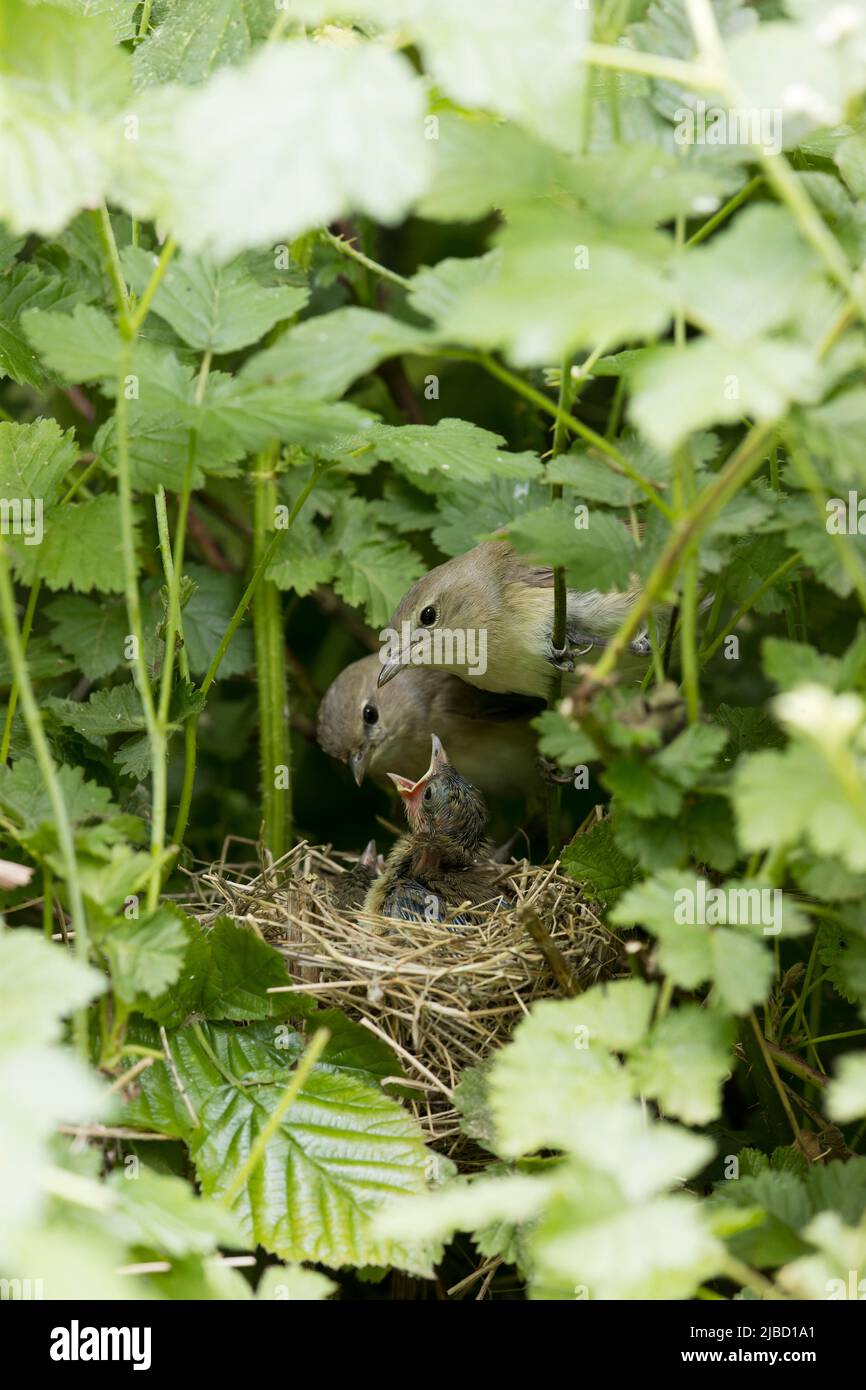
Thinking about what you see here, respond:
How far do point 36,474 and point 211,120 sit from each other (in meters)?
1.19

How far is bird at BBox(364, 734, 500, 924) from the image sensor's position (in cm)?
333

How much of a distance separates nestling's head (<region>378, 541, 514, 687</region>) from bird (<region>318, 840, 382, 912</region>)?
490 millimetres

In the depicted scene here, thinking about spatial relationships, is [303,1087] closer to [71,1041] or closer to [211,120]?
[71,1041]

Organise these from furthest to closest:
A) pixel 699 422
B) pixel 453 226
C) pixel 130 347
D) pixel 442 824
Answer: pixel 453 226, pixel 442 824, pixel 130 347, pixel 699 422

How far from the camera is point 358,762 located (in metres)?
3.84

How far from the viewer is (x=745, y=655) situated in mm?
3572

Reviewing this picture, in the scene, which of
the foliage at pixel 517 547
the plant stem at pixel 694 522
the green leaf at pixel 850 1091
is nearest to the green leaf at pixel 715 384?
the foliage at pixel 517 547

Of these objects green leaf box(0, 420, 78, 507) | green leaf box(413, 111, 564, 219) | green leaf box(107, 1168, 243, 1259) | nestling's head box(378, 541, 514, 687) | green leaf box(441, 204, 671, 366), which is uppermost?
nestling's head box(378, 541, 514, 687)

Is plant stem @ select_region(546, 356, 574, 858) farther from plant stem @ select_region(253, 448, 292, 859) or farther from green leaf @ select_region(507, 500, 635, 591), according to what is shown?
plant stem @ select_region(253, 448, 292, 859)

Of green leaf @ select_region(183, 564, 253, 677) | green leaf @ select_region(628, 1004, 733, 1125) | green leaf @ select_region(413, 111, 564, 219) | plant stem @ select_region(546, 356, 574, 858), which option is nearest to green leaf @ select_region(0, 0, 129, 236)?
green leaf @ select_region(413, 111, 564, 219)

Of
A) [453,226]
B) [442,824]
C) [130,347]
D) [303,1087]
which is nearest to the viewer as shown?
[130,347]

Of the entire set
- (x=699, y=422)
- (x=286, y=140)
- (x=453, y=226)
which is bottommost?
(x=699, y=422)

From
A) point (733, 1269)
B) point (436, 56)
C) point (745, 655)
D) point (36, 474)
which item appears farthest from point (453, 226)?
point (733, 1269)

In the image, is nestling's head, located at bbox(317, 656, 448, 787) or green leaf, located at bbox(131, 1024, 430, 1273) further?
nestling's head, located at bbox(317, 656, 448, 787)
